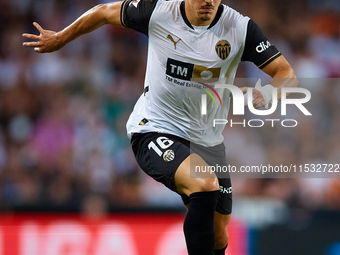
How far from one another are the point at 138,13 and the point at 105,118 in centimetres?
468

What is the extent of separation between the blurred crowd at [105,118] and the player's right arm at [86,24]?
2809mm

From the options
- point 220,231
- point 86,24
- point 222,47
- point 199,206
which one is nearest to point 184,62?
point 222,47

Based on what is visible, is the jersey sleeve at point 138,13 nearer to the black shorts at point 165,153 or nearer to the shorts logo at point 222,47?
the shorts logo at point 222,47

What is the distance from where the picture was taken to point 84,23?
13.6 ft

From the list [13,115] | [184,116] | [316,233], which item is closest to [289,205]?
[316,233]

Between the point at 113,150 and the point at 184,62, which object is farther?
the point at 113,150

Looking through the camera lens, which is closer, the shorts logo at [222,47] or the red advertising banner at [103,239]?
the shorts logo at [222,47]

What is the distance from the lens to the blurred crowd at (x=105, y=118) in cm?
732

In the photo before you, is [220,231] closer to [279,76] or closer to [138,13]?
[279,76]

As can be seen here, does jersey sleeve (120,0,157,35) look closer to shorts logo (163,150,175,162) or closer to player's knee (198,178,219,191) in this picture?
shorts logo (163,150,175,162)

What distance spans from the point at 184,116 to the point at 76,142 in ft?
15.1

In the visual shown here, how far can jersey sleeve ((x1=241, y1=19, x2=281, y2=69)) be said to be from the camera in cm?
391

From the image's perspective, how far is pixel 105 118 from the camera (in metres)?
8.50

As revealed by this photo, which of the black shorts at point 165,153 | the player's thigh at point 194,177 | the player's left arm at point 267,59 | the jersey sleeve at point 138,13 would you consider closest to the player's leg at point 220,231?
the black shorts at point 165,153
